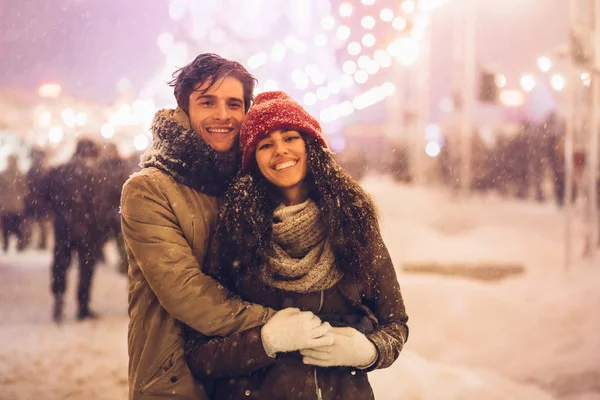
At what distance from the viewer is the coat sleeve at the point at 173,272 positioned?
2.41 m

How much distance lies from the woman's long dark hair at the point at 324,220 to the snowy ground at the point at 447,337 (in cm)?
249

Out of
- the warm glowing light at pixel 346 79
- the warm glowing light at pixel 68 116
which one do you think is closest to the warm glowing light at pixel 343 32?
the warm glowing light at pixel 346 79

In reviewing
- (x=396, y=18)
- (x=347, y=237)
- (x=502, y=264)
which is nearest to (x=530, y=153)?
(x=396, y=18)

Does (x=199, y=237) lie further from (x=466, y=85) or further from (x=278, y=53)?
(x=278, y=53)

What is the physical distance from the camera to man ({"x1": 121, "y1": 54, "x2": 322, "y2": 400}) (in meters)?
2.42

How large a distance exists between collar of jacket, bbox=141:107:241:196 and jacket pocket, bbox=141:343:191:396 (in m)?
0.75

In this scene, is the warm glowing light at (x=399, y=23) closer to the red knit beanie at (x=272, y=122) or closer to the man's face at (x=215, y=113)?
the man's face at (x=215, y=113)

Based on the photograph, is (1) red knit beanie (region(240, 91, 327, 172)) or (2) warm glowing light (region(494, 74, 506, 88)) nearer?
(1) red knit beanie (region(240, 91, 327, 172))

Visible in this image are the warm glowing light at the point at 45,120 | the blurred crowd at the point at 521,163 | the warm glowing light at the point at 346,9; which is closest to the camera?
the blurred crowd at the point at 521,163

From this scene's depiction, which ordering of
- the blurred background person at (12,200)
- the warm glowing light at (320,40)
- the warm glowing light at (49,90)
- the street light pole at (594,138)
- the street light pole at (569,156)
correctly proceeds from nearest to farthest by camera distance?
the street light pole at (569,156), the street light pole at (594,138), the blurred background person at (12,200), the warm glowing light at (320,40), the warm glowing light at (49,90)

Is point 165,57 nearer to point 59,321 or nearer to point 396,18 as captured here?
point 396,18

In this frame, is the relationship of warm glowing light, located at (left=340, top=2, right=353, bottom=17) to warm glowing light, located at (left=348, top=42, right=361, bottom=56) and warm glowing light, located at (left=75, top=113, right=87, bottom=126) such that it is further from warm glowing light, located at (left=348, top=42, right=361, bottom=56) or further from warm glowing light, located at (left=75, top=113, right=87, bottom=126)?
warm glowing light, located at (left=75, top=113, right=87, bottom=126)

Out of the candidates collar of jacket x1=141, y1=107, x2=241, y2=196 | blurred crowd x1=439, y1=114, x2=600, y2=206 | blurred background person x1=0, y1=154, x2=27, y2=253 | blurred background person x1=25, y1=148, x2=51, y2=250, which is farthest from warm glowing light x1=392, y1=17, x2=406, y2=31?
collar of jacket x1=141, y1=107, x2=241, y2=196

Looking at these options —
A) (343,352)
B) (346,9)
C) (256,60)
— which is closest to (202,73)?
(343,352)
